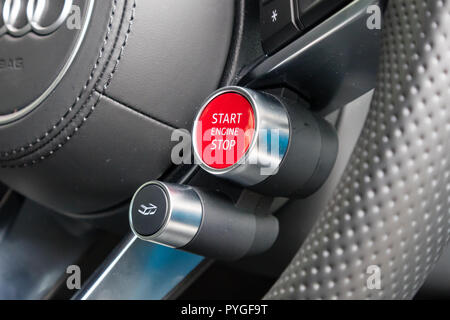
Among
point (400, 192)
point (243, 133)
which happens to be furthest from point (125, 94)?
point (400, 192)

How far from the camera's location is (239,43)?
75cm

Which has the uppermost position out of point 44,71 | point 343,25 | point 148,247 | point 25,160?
point 343,25

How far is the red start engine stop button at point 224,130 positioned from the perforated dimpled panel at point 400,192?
0.56ft

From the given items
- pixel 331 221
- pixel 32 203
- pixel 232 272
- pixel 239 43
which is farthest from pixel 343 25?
pixel 32 203

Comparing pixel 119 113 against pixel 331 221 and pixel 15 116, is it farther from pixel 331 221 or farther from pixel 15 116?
pixel 331 221

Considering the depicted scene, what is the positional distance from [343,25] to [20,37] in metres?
0.40

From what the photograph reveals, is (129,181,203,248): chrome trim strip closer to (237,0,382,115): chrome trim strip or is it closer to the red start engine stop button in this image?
the red start engine stop button

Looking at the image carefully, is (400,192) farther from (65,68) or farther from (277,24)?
(65,68)

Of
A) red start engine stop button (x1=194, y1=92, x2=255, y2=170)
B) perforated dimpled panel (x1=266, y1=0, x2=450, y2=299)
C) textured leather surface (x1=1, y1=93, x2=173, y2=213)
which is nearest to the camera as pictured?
perforated dimpled panel (x1=266, y1=0, x2=450, y2=299)

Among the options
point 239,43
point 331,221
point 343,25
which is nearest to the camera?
point 331,221

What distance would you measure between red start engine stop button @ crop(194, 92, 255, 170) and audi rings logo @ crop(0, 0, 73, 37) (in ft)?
0.76

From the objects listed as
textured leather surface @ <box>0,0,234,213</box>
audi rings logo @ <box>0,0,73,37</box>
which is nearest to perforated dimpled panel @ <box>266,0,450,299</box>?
textured leather surface @ <box>0,0,234,213</box>

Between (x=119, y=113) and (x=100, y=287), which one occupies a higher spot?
(x=119, y=113)

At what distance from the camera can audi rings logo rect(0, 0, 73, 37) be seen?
0.75m
